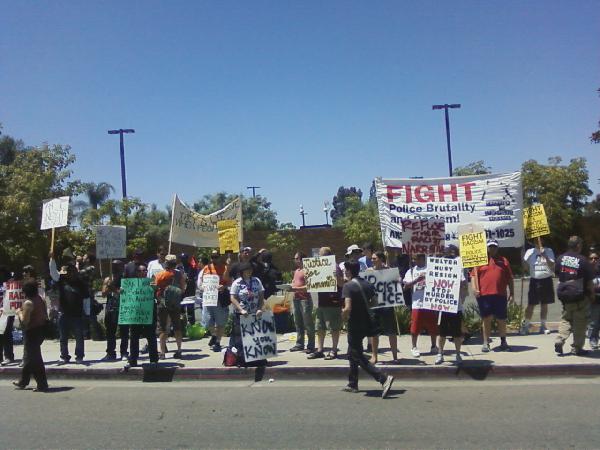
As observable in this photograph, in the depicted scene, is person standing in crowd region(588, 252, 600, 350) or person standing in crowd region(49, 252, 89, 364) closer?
person standing in crowd region(588, 252, 600, 350)

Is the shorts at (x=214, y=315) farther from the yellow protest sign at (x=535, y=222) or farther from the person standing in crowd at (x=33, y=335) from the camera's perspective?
the yellow protest sign at (x=535, y=222)

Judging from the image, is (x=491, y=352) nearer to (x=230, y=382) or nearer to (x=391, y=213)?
(x=391, y=213)

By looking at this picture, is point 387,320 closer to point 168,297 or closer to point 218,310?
point 218,310

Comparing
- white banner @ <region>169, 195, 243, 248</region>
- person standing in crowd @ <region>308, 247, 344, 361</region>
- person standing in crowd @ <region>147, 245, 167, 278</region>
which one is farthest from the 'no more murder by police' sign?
white banner @ <region>169, 195, 243, 248</region>

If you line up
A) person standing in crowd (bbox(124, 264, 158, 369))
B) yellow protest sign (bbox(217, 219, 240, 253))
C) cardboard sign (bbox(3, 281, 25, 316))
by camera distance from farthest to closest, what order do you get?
yellow protest sign (bbox(217, 219, 240, 253)) → cardboard sign (bbox(3, 281, 25, 316)) → person standing in crowd (bbox(124, 264, 158, 369))

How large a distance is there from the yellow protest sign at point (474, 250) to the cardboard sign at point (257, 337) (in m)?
3.37

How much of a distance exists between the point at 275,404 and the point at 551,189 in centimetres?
2806

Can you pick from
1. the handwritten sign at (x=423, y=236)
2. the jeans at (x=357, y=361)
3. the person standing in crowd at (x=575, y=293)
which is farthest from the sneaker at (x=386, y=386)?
the handwritten sign at (x=423, y=236)

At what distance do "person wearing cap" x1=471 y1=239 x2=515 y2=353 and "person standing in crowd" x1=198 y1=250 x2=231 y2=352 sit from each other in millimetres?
4405

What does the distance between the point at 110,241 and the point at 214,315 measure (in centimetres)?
648

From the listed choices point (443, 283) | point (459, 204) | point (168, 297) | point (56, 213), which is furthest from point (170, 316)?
point (459, 204)

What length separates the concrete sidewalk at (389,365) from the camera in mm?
8633

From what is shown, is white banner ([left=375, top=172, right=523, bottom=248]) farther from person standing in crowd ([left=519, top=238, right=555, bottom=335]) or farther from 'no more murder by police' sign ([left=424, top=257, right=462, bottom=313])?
'no more murder by police' sign ([left=424, top=257, right=462, bottom=313])

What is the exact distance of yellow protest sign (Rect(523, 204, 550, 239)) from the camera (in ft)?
36.1
